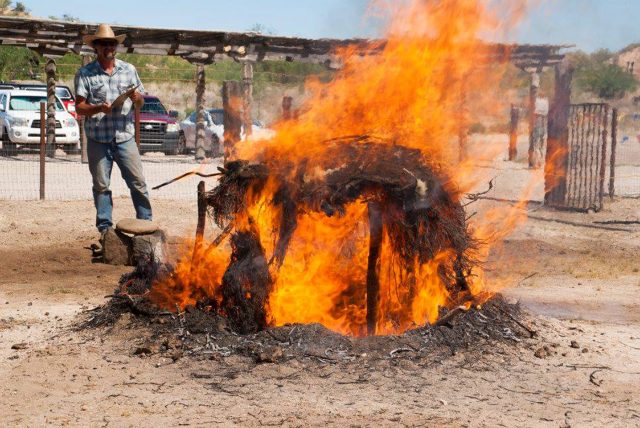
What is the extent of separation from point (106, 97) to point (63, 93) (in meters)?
22.8

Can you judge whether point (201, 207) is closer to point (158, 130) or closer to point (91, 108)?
point (91, 108)

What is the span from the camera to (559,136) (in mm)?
16781

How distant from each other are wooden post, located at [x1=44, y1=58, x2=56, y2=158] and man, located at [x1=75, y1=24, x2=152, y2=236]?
1648 cm

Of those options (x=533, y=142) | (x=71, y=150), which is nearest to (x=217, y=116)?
(x=71, y=150)

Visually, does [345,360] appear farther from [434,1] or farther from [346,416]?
[434,1]

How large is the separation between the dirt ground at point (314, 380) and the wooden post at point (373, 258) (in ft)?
2.22

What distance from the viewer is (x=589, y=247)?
12305mm

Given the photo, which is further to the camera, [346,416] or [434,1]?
[434,1]

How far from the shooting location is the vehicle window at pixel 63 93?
30.9 metres

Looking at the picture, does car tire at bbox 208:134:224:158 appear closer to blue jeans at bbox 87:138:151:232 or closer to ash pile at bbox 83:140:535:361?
blue jeans at bbox 87:138:151:232

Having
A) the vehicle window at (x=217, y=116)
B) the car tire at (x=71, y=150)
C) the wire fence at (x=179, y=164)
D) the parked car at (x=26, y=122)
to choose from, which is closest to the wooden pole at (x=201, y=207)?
the wire fence at (x=179, y=164)

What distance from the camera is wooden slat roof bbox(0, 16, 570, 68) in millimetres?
24531

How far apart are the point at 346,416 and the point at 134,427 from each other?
1200 millimetres

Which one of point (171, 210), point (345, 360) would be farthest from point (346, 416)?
point (171, 210)
